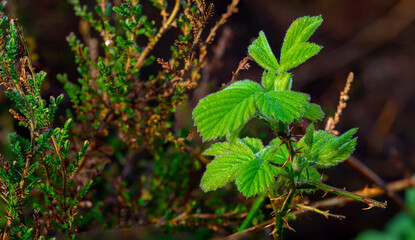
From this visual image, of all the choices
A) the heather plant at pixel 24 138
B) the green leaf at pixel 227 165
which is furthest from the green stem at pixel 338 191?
the heather plant at pixel 24 138

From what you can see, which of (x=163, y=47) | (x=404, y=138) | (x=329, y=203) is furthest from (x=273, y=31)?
(x=329, y=203)

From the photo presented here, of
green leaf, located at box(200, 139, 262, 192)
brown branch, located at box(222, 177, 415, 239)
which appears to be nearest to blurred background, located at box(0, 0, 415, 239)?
brown branch, located at box(222, 177, 415, 239)

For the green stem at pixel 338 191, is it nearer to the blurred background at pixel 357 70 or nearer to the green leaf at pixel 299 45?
the green leaf at pixel 299 45

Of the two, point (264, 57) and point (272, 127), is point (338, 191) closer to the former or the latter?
point (272, 127)

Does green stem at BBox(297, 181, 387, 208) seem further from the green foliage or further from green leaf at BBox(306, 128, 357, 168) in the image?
the green foliage

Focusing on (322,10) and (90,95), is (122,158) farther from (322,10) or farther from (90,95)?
(322,10)

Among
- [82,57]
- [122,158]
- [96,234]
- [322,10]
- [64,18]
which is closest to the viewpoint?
[82,57]
